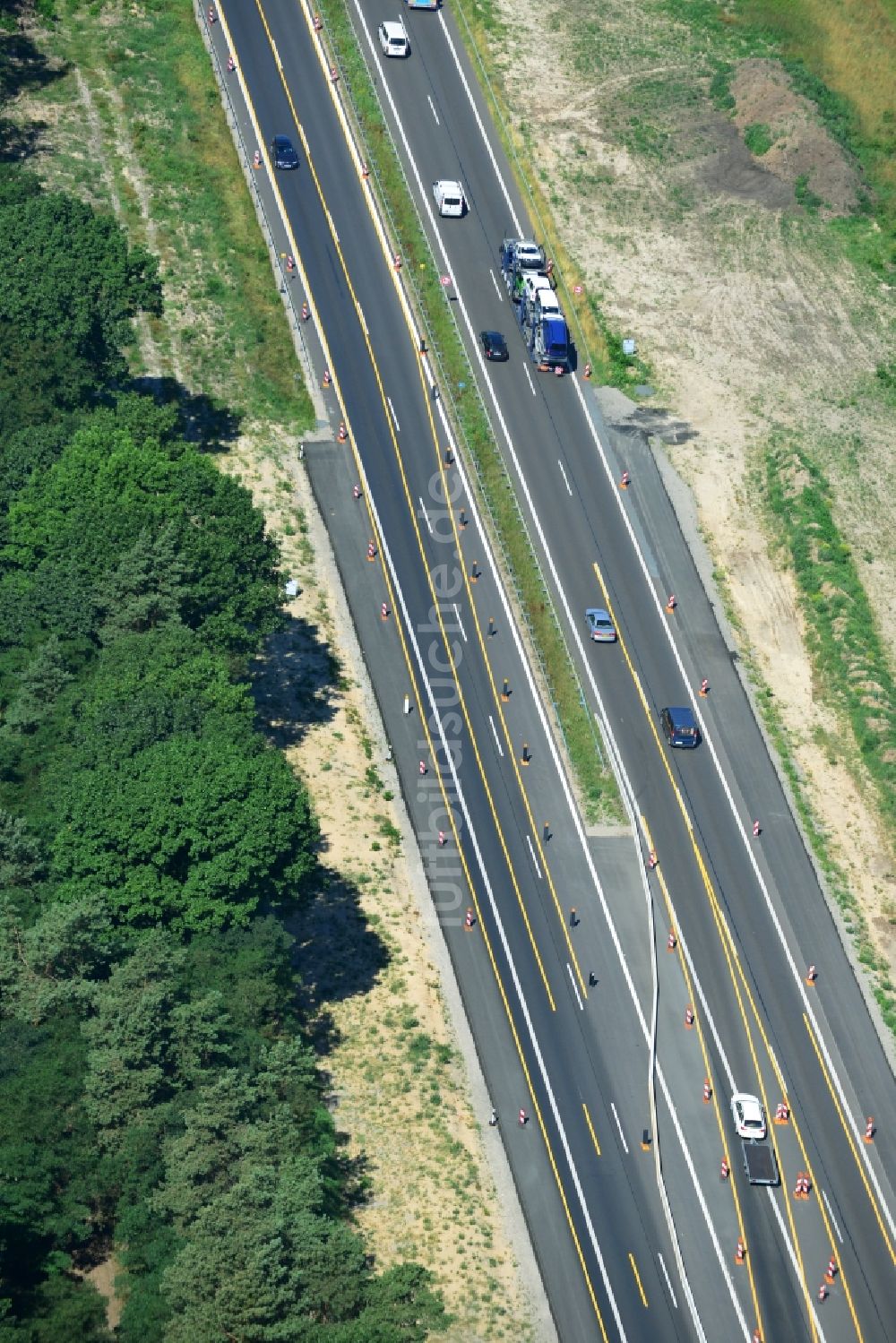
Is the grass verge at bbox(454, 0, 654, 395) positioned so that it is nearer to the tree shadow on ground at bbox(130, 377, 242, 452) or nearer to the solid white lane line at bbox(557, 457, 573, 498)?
the solid white lane line at bbox(557, 457, 573, 498)

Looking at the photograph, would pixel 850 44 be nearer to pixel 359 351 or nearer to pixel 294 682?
pixel 359 351

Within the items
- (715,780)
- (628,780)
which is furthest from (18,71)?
(715,780)

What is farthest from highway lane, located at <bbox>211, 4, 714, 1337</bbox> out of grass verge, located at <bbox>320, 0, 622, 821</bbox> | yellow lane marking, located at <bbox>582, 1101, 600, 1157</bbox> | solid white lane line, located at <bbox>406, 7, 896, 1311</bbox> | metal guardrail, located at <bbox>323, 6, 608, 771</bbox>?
yellow lane marking, located at <bbox>582, 1101, 600, 1157</bbox>

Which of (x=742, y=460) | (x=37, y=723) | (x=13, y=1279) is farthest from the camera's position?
(x=742, y=460)

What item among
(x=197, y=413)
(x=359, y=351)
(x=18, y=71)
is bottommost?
(x=197, y=413)

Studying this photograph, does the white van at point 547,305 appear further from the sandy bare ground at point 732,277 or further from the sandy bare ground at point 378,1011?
the sandy bare ground at point 378,1011

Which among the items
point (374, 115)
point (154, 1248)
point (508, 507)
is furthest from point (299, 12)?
point (154, 1248)

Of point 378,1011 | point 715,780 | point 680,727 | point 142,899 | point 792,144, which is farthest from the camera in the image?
point 792,144

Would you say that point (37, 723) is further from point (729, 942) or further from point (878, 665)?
point (878, 665)
